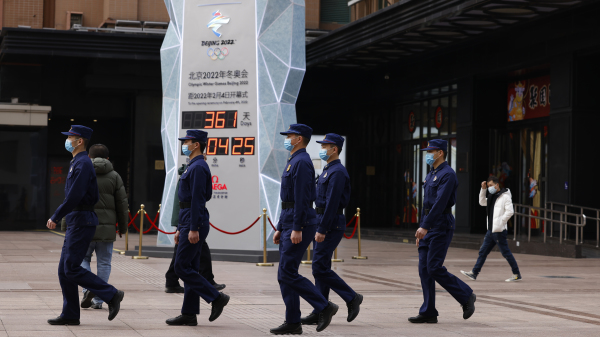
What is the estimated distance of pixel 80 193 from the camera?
7848 mm

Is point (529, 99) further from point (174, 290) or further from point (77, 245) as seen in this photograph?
point (77, 245)

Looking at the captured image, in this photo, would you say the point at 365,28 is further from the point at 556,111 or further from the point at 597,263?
the point at 597,263

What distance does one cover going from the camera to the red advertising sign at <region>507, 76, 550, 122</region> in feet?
71.4

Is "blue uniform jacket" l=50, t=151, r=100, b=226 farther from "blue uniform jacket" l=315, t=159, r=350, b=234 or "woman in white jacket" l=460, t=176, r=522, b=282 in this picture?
"woman in white jacket" l=460, t=176, r=522, b=282

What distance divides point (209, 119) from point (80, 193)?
9076 mm

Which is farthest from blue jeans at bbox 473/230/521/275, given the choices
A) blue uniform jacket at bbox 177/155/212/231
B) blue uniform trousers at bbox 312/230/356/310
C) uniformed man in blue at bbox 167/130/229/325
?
blue uniform jacket at bbox 177/155/212/231

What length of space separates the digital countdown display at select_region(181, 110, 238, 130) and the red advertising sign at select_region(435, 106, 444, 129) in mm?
11013

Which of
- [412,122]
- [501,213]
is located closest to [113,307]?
[501,213]

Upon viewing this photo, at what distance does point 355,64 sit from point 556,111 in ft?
27.1

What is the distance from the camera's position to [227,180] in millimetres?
16672

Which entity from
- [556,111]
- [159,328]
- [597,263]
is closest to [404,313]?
[159,328]

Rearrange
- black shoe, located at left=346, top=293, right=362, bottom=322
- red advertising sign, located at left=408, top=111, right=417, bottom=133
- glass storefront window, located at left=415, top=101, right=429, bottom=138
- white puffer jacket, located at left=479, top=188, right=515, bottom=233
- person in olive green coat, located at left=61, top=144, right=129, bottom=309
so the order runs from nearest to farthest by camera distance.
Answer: black shoe, located at left=346, top=293, right=362, bottom=322 < person in olive green coat, located at left=61, top=144, right=129, bottom=309 < white puffer jacket, located at left=479, top=188, right=515, bottom=233 < glass storefront window, located at left=415, top=101, right=429, bottom=138 < red advertising sign, located at left=408, top=111, right=417, bottom=133

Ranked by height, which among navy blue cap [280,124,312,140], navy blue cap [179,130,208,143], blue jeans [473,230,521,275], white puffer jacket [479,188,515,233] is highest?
navy blue cap [280,124,312,140]

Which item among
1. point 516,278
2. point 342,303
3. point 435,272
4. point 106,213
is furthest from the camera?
point 516,278
